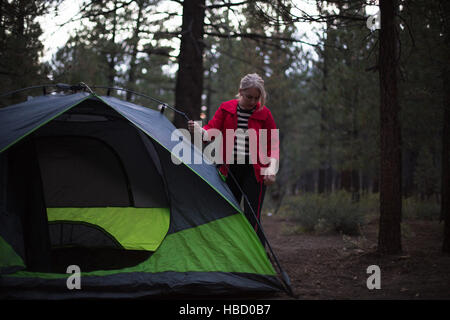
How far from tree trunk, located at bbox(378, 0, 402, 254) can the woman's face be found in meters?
1.32

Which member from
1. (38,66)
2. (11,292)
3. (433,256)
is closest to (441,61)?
(433,256)

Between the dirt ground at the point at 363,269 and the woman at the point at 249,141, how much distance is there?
692 millimetres

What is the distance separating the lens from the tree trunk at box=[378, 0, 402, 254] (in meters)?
3.84

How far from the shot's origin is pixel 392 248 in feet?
12.8

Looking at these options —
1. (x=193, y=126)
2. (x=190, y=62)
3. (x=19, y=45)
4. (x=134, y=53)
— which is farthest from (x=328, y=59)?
(x=19, y=45)

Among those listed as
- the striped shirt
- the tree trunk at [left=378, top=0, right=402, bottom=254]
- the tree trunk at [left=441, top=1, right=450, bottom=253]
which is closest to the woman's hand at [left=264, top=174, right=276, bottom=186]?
the striped shirt

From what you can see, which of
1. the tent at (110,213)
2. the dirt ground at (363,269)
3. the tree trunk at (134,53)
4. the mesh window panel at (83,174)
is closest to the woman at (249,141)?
the tent at (110,213)

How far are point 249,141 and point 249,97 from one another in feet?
1.27

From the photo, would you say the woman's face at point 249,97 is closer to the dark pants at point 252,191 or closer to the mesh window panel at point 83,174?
the dark pants at point 252,191

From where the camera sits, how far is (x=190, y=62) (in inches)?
238

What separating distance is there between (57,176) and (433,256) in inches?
166

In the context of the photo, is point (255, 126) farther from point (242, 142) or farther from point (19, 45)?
point (19, 45)

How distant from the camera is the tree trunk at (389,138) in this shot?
384 cm
